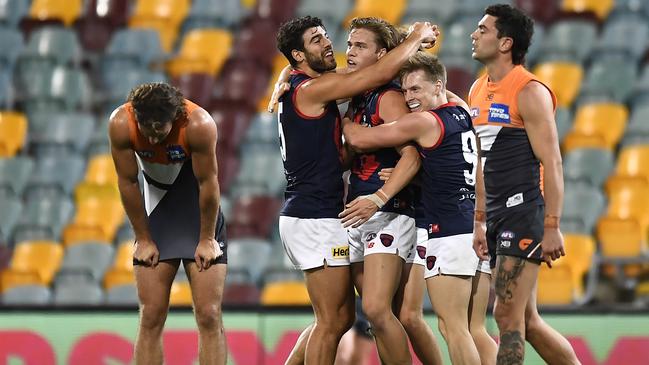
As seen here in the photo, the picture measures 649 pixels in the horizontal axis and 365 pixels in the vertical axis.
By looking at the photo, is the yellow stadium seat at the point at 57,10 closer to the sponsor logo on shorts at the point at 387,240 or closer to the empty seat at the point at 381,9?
the empty seat at the point at 381,9

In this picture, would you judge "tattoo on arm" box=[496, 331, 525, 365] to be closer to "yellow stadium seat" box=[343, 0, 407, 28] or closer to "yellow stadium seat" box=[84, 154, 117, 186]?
"yellow stadium seat" box=[84, 154, 117, 186]

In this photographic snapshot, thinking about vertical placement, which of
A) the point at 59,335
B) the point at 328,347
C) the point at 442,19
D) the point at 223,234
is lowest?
the point at 59,335

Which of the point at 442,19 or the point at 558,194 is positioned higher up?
the point at 442,19

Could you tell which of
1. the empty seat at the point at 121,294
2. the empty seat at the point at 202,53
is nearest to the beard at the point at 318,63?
the empty seat at the point at 121,294

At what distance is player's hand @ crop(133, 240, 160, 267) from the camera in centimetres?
644

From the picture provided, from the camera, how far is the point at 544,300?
9.55 meters

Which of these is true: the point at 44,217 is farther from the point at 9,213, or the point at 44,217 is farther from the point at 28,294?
the point at 28,294

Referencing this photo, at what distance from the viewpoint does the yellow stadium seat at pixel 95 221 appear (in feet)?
36.2

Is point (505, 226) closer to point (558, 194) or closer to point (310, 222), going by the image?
point (558, 194)

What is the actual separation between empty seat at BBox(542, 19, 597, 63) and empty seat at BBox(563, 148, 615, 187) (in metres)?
1.58

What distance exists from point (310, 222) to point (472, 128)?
108 centimetres

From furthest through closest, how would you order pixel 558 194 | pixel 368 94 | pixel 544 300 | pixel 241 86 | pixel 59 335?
1. pixel 241 86
2. pixel 544 300
3. pixel 59 335
4. pixel 368 94
5. pixel 558 194

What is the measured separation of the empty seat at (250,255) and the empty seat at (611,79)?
3.92 meters

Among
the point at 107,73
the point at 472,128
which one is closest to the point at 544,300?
the point at 472,128
